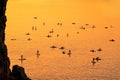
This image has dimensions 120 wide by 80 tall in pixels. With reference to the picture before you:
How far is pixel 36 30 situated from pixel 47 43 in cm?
3722

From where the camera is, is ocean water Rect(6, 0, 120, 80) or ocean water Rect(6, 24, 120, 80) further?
ocean water Rect(6, 0, 120, 80)

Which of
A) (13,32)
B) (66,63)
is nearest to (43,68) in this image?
(66,63)

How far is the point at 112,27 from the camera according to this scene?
152875 millimetres

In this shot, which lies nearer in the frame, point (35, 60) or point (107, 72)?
point (107, 72)

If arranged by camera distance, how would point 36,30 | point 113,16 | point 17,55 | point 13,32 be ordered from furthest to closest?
point 113,16
point 36,30
point 13,32
point 17,55

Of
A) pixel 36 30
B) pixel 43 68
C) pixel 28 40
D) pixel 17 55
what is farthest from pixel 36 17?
pixel 43 68

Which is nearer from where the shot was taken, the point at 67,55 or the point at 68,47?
the point at 67,55

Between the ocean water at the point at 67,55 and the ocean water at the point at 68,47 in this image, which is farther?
the ocean water at the point at 68,47

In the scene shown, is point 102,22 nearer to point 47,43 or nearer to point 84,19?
point 84,19

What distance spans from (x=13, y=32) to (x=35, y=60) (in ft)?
Result: 184

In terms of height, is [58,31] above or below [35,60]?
above

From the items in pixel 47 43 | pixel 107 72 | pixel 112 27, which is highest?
pixel 112 27

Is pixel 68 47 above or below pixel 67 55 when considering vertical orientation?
above

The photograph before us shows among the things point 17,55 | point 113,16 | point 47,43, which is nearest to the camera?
point 17,55
